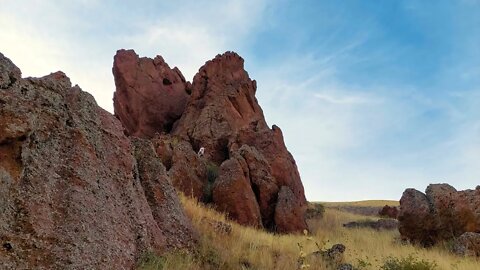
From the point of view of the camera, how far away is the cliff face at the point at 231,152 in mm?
15688

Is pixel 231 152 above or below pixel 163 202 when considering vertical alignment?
above

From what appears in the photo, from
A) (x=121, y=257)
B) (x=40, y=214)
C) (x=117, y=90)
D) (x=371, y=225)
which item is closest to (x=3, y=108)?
(x=40, y=214)

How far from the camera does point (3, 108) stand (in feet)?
16.1

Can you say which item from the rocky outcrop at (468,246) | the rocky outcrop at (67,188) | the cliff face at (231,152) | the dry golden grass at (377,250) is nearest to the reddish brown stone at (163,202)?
the rocky outcrop at (67,188)

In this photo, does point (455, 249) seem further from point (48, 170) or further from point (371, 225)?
point (48, 170)

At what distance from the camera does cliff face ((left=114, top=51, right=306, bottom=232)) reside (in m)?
15.7

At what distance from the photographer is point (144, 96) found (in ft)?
92.3

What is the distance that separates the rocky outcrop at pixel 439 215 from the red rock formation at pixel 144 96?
15668mm

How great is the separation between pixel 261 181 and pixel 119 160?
1077 cm

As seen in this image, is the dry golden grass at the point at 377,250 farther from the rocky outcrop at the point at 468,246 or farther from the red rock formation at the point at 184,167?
the red rock formation at the point at 184,167

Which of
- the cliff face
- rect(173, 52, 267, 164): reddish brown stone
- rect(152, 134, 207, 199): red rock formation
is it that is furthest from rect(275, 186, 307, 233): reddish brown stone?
rect(173, 52, 267, 164): reddish brown stone

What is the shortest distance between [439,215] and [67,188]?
14383mm

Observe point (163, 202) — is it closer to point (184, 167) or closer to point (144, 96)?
point (184, 167)

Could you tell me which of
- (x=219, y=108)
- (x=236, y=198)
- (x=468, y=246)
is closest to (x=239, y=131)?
(x=219, y=108)
